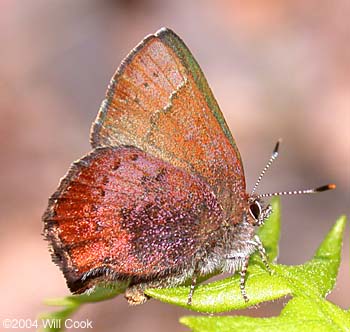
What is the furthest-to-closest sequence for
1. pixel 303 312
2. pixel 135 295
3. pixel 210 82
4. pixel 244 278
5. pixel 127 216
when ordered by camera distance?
pixel 210 82 → pixel 127 216 → pixel 135 295 → pixel 244 278 → pixel 303 312

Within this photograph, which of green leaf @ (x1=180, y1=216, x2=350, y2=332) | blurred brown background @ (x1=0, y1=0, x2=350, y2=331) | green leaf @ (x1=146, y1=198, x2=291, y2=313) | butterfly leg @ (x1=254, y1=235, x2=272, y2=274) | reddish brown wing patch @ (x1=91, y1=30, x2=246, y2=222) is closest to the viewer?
green leaf @ (x1=180, y1=216, x2=350, y2=332)

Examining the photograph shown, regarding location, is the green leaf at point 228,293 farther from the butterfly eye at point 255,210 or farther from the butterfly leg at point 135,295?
the butterfly eye at point 255,210

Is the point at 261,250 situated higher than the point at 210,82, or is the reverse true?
the point at 210,82

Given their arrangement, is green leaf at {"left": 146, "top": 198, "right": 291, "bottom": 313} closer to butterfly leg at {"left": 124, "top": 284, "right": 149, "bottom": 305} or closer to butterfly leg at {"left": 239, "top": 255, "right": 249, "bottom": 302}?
butterfly leg at {"left": 239, "top": 255, "right": 249, "bottom": 302}

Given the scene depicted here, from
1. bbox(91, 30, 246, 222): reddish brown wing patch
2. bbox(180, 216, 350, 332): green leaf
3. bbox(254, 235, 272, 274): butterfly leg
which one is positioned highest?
bbox(91, 30, 246, 222): reddish brown wing patch

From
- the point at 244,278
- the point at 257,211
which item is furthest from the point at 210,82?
the point at 244,278

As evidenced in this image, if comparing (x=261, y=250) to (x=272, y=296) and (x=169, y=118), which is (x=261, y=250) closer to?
(x=272, y=296)

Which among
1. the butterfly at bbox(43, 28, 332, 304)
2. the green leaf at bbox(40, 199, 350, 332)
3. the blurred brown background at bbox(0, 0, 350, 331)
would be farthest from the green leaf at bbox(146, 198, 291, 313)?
the blurred brown background at bbox(0, 0, 350, 331)

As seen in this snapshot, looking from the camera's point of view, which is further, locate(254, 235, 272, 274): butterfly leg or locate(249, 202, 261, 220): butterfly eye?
locate(249, 202, 261, 220): butterfly eye
